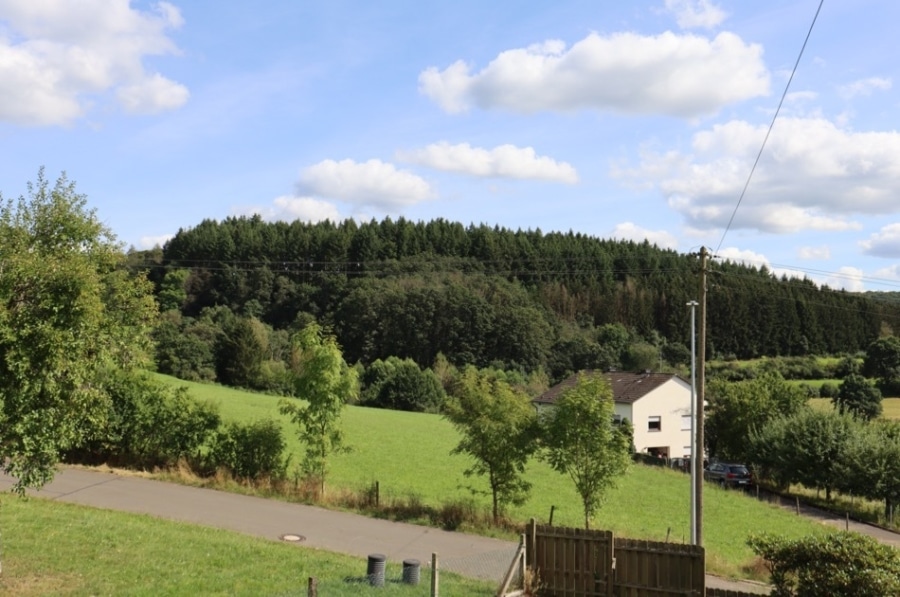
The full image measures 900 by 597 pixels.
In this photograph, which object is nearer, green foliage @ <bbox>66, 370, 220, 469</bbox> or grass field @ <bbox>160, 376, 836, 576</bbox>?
green foliage @ <bbox>66, 370, 220, 469</bbox>

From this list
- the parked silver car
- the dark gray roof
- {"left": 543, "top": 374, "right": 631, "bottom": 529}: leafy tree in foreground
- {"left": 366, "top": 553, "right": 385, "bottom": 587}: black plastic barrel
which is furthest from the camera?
the dark gray roof

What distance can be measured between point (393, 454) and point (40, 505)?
2272 centimetres

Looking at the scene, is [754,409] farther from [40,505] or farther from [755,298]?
[755,298]

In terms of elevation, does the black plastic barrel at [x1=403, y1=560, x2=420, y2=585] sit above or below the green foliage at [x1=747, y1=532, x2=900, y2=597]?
below

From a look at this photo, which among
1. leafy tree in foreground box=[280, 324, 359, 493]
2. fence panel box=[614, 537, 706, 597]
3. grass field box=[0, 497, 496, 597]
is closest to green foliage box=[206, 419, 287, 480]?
leafy tree in foreground box=[280, 324, 359, 493]

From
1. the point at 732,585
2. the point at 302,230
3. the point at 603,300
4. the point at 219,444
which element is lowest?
the point at 732,585

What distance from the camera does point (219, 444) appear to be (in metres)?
25.4

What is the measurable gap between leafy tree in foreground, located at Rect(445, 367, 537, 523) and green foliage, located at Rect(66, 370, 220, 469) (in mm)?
9926

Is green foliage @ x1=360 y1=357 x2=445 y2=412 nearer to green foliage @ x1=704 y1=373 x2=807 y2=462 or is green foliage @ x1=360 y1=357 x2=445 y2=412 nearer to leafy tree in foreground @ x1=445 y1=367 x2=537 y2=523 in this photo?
green foliage @ x1=704 y1=373 x2=807 y2=462

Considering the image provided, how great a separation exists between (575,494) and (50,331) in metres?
26.5

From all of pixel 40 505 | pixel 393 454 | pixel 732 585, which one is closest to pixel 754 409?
pixel 393 454

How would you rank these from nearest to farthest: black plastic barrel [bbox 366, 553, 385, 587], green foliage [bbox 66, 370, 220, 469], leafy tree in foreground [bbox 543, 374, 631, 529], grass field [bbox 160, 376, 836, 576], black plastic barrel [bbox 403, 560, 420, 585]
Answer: black plastic barrel [bbox 366, 553, 385, 587] < black plastic barrel [bbox 403, 560, 420, 585] < leafy tree in foreground [bbox 543, 374, 631, 529] < green foliage [bbox 66, 370, 220, 469] < grass field [bbox 160, 376, 836, 576]

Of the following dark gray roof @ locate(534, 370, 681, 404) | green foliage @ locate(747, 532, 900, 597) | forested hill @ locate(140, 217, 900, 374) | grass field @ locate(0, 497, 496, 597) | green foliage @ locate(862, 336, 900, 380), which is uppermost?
forested hill @ locate(140, 217, 900, 374)

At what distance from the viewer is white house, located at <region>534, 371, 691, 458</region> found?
56688 millimetres
